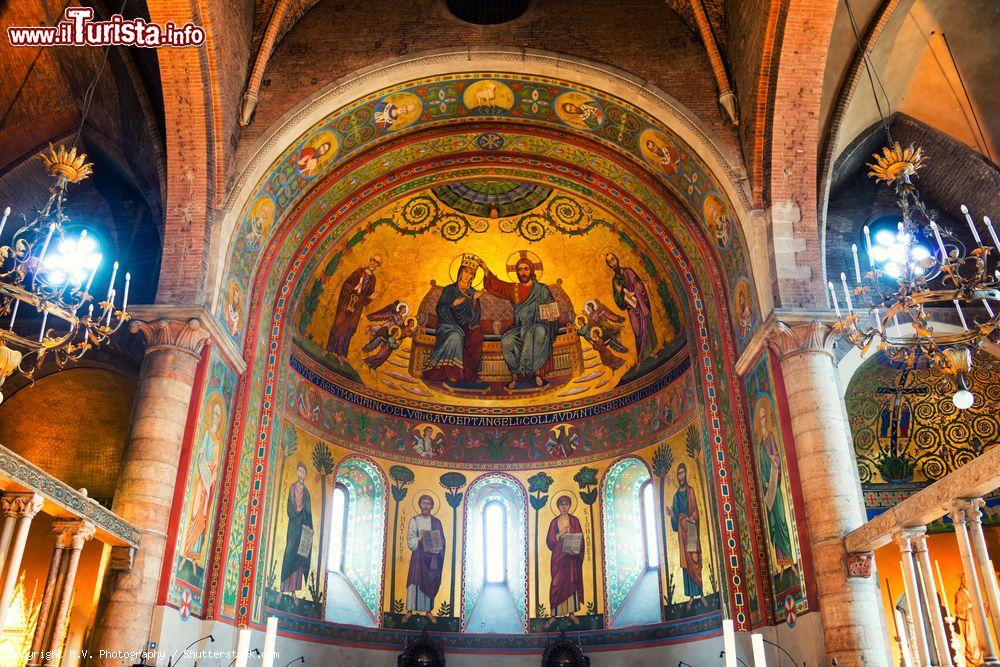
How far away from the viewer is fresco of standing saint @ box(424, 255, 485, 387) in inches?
746

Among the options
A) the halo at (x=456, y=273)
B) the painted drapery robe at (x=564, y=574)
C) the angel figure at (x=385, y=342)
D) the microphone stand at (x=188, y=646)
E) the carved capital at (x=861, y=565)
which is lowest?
the microphone stand at (x=188, y=646)

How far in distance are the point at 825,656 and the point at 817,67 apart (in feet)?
27.4

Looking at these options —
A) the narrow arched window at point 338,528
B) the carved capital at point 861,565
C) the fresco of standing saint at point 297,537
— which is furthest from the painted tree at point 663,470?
the fresco of standing saint at point 297,537

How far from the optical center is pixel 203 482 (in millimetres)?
12281

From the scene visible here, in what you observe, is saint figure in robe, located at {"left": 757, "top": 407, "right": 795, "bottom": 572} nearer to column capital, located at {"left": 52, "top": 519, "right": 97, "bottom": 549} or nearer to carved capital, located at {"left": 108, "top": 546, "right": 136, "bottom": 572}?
carved capital, located at {"left": 108, "top": 546, "right": 136, "bottom": 572}

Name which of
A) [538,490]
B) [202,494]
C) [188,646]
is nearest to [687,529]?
[538,490]

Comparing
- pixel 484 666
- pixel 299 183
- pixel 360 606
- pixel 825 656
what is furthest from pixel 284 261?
pixel 825 656

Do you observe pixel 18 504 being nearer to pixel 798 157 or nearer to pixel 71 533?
pixel 71 533

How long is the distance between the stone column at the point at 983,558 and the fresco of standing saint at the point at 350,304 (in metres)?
12.5

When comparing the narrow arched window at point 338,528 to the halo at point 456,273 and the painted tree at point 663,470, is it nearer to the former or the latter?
the halo at point 456,273

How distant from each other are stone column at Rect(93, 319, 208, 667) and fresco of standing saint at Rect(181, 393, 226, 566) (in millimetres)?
577

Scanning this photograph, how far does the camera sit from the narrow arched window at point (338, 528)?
16844 mm

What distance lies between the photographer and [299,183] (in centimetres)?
1515

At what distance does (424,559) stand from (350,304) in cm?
571
